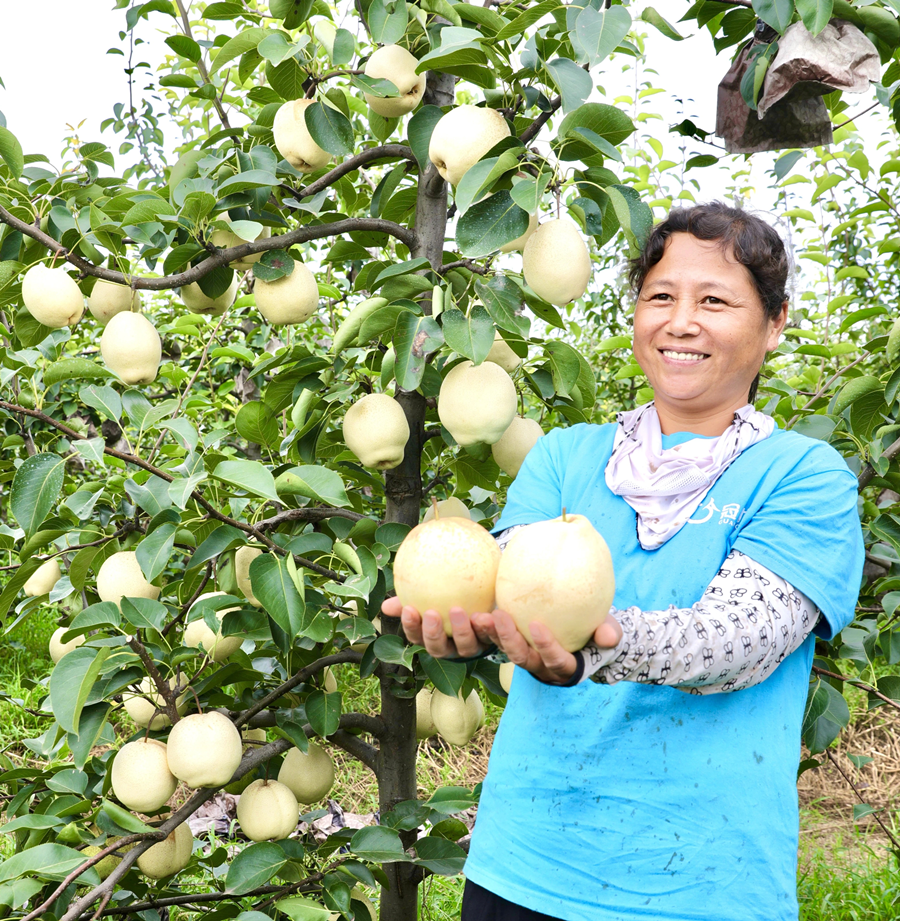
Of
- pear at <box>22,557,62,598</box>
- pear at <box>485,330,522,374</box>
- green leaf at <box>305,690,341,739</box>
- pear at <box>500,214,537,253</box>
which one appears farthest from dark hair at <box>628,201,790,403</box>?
pear at <box>22,557,62,598</box>

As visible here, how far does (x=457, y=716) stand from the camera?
1783 millimetres

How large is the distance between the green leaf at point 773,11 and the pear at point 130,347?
108 cm

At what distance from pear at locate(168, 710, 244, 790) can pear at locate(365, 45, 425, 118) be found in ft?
3.42

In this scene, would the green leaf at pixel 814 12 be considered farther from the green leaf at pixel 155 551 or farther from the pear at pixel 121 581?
the pear at pixel 121 581

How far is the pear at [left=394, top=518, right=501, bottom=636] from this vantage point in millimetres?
1065

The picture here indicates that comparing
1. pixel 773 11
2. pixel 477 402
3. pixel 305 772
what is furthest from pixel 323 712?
pixel 773 11

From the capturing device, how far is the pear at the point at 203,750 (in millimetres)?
1482

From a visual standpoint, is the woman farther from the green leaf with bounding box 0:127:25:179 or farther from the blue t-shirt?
the green leaf with bounding box 0:127:25:179

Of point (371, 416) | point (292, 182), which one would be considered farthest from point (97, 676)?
point (292, 182)

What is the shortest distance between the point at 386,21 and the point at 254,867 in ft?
4.42

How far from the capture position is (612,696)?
3.84 feet

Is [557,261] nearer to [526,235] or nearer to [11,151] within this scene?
[526,235]

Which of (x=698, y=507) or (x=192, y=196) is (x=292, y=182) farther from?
(x=698, y=507)

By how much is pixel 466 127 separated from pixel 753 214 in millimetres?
441
